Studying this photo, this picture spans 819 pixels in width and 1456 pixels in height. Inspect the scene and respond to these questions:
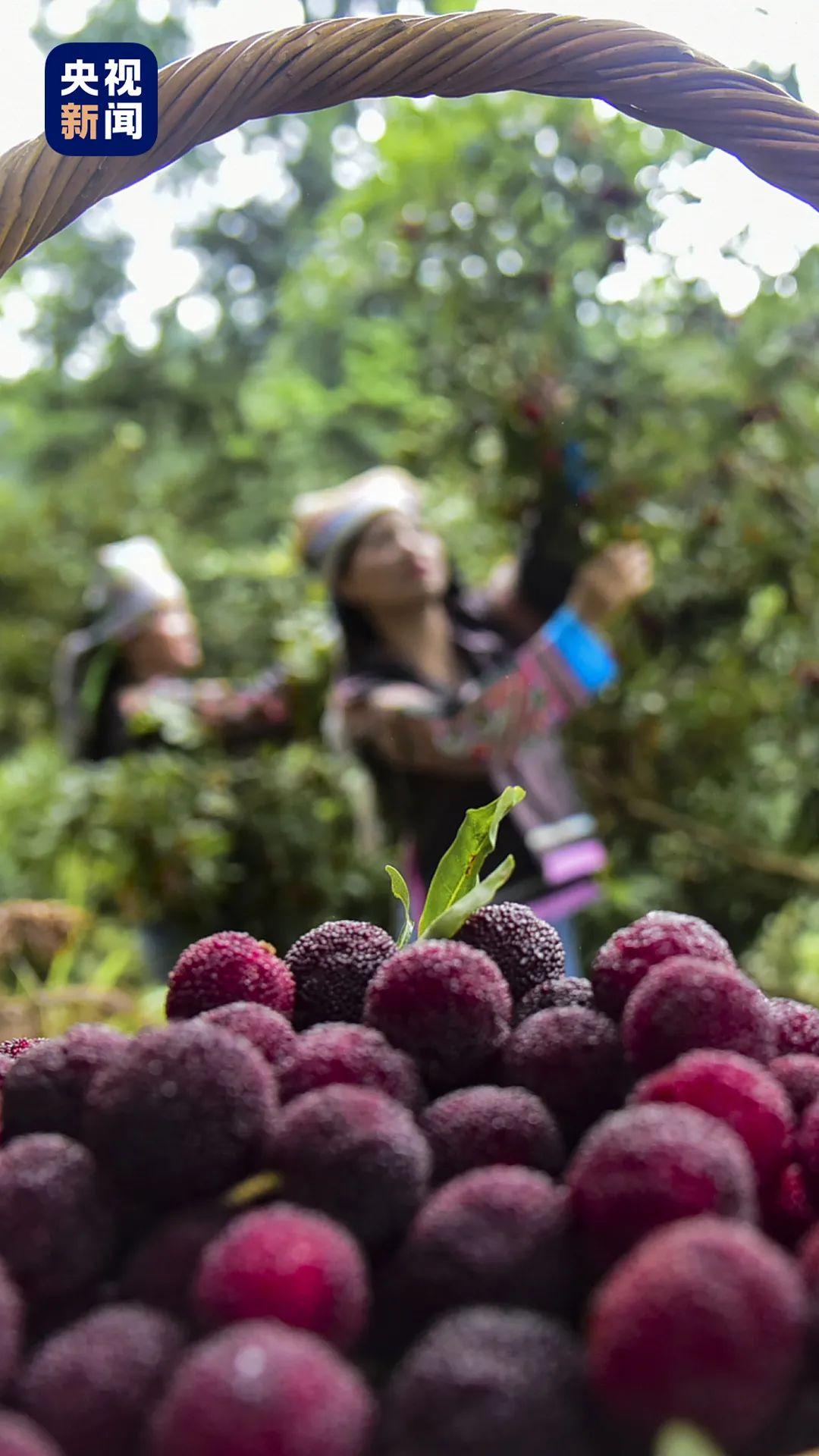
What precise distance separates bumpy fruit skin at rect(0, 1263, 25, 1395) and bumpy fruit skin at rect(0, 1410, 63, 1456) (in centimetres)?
1

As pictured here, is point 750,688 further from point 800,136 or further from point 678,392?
point 800,136

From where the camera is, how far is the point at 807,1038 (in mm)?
441

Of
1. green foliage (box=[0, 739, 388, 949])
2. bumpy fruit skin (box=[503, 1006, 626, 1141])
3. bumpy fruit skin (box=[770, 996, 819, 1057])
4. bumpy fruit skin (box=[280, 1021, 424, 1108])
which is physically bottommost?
green foliage (box=[0, 739, 388, 949])

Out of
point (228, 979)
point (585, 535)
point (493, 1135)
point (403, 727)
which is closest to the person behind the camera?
point (493, 1135)

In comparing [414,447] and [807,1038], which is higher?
[807,1038]

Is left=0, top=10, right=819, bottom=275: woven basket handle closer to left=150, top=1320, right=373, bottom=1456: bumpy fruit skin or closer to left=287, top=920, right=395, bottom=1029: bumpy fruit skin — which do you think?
left=287, top=920, right=395, bottom=1029: bumpy fruit skin

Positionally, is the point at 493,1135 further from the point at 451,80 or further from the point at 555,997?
the point at 451,80

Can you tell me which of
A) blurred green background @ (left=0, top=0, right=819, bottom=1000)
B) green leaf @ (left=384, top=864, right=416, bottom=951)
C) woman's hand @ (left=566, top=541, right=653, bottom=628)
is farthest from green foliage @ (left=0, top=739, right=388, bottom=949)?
green leaf @ (left=384, top=864, right=416, bottom=951)

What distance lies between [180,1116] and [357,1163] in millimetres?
48

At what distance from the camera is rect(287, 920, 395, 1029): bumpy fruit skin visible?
458 millimetres

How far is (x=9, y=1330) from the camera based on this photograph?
0.29 metres

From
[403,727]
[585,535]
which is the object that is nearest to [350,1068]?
[403,727]

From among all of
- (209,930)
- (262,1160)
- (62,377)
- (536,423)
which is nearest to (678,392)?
(536,423)

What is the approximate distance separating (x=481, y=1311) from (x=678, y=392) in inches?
61.9
